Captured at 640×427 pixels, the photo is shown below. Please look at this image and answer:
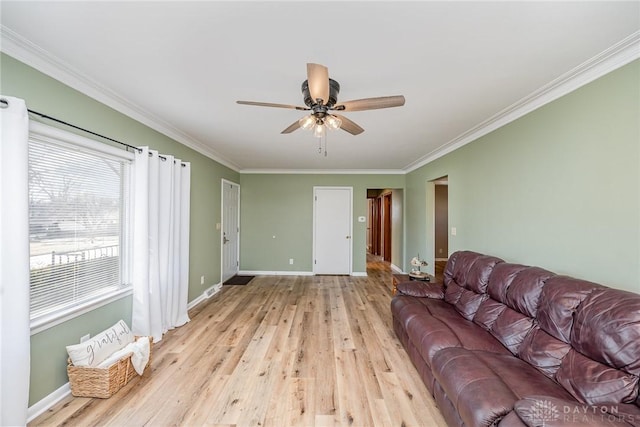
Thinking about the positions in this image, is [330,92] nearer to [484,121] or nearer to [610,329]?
[484,121]

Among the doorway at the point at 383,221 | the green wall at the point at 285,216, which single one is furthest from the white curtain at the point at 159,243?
the doorway at the point at 383,221

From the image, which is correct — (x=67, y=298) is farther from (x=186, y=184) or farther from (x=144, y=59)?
(x=144, y=59)

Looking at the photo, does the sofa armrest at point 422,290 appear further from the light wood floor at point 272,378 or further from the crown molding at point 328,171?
the crown molding at point 328,171

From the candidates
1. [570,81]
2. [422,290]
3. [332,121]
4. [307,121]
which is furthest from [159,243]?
[570,81]

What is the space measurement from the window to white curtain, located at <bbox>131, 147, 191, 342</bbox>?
15 centimetres

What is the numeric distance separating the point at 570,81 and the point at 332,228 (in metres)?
4.43

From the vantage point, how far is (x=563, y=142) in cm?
203

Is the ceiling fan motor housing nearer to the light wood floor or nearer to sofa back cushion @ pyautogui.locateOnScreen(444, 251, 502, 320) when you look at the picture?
sofa back cushion @ pyautogui.locateOnScreen(444, 251, 502, 320)

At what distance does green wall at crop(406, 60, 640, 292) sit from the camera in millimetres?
1607

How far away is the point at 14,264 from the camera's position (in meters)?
1.46

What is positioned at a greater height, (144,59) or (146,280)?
(144,59)

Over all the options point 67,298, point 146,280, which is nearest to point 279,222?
point 146,280

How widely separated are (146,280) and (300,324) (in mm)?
1812
